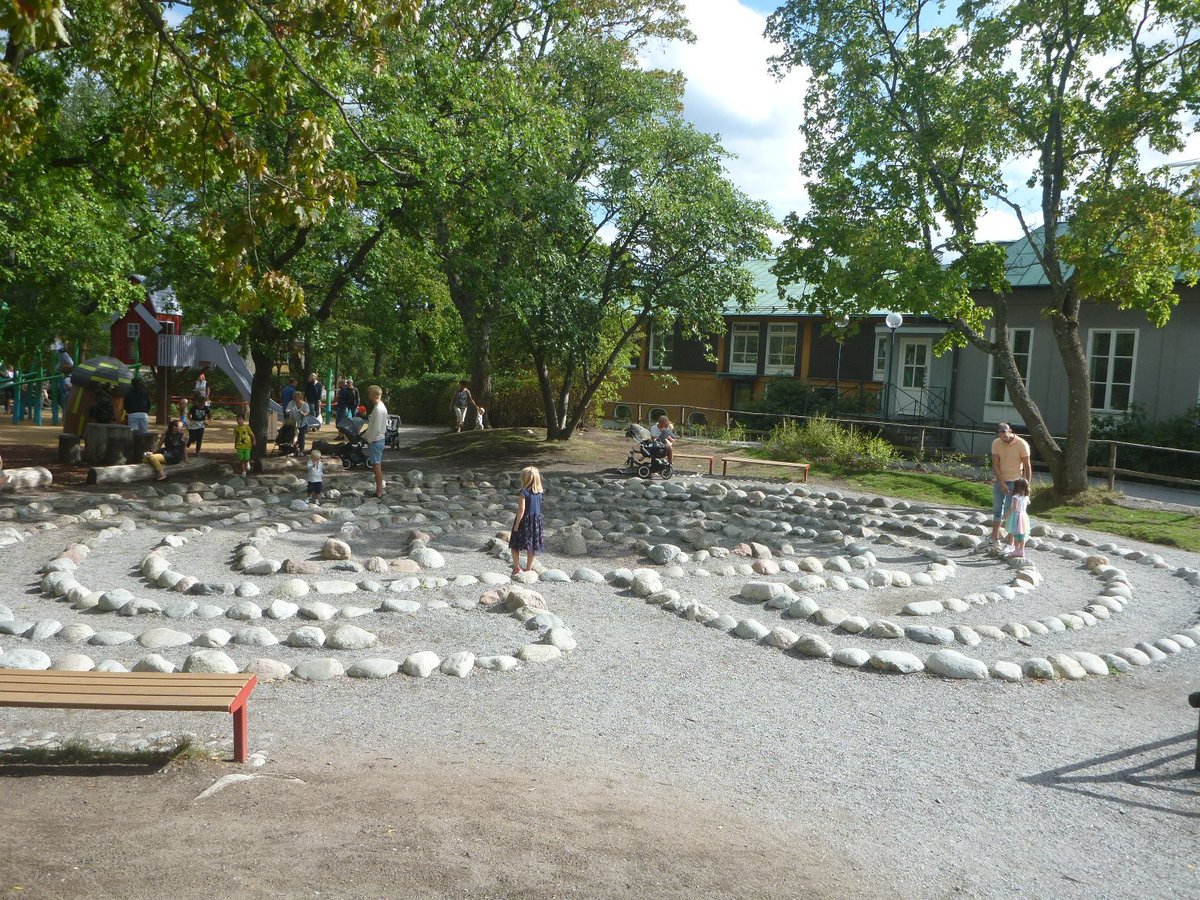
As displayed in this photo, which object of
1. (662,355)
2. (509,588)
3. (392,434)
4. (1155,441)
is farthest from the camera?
(662,355)

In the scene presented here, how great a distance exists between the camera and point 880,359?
32531 mm

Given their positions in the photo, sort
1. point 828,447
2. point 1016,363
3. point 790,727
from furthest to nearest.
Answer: point 1016,363
point 828,447
point 790,727

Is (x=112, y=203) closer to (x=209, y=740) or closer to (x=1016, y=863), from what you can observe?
(x=209, y=740)

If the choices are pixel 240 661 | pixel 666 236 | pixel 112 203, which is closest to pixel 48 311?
pixel 112 203

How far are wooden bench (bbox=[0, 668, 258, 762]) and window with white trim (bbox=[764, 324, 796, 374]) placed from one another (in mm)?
31134

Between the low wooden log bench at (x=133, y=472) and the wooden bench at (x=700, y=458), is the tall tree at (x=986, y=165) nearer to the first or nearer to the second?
the wooden bench at (x=700, y=458)

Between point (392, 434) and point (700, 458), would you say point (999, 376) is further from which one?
point (392, 434)

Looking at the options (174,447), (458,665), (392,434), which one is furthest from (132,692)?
(392,434)

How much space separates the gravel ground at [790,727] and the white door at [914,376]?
64.9ft

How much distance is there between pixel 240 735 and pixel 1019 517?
9.90 metres

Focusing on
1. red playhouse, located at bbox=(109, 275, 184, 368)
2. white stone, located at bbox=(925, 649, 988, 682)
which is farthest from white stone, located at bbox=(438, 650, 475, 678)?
red playhouse, located at bbox=(109, 275, 184, 368)

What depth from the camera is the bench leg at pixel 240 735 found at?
5250mm

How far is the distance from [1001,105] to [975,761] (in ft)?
44.4

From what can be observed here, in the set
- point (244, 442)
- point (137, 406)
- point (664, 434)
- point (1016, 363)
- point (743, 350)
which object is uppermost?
point (743, 350)
